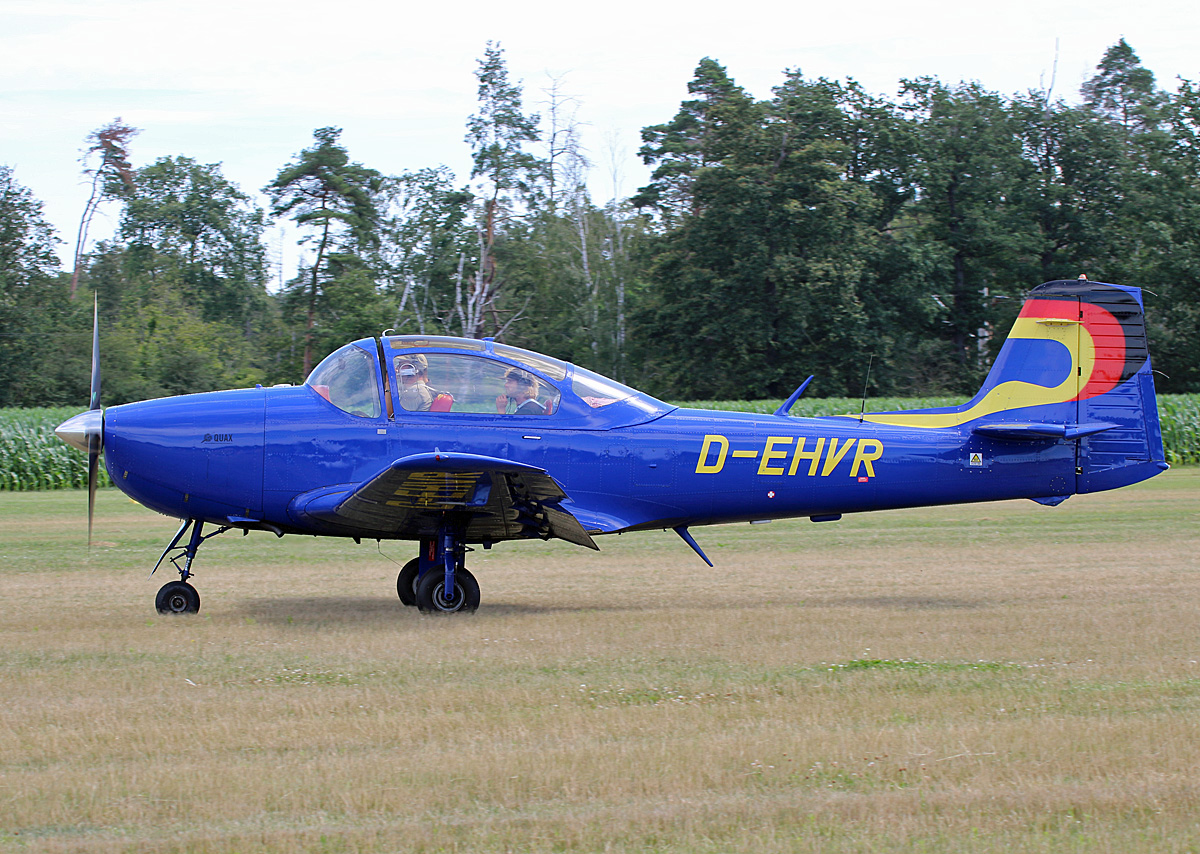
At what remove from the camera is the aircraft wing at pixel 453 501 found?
7.74 meters

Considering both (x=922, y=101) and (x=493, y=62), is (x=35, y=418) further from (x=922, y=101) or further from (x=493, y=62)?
(x=922, y=101)

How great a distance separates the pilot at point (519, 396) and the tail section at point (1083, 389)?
9.71 ft

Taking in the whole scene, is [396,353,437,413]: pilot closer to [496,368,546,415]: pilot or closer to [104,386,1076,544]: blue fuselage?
[104,386,1076,544]: blue fuselage

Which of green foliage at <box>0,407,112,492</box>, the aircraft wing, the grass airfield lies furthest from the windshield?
green foliage at <box>0,407,112,492</box>

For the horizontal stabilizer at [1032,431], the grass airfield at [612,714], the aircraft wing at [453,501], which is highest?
the horizontal stabilizer at [1032,431]

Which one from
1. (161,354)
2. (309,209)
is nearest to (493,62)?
(309,209)

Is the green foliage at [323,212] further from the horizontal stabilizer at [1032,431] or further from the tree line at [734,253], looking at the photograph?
the horizontal stabilizer at [1032,431]

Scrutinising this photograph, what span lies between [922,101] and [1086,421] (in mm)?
46862

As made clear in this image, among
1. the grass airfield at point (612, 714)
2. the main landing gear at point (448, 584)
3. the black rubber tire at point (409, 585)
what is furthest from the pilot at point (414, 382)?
the grass airfield at point (612, 714)

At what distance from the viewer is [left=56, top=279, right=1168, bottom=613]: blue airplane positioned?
27.9 feet

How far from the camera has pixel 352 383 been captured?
341 inches

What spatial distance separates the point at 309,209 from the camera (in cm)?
4547

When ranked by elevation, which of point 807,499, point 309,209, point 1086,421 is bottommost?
point 807,499

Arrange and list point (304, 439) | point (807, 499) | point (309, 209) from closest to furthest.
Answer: point (304, 439), point (807, 499), point (309, 209)
